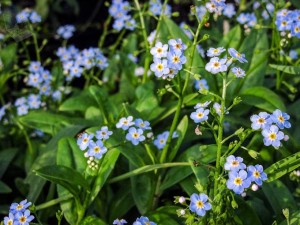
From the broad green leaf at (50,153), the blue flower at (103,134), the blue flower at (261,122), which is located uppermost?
the broad green leaf at (50,153)

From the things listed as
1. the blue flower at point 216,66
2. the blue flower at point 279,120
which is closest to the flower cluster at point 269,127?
the blue flower at point 279,120

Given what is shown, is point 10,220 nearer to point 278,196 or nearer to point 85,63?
point 278,196

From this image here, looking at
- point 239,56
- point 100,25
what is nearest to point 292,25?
point 239,56

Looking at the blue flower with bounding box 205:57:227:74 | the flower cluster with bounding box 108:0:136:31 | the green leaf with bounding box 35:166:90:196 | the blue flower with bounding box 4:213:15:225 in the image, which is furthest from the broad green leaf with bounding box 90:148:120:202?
the flower cluster with bounding box 108:0:136:31

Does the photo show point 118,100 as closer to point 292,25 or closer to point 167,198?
point 167,198

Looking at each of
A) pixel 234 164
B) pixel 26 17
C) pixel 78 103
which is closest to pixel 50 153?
pixel 78 103

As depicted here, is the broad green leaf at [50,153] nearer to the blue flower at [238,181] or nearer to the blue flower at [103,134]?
the blue flower at [103,134]
